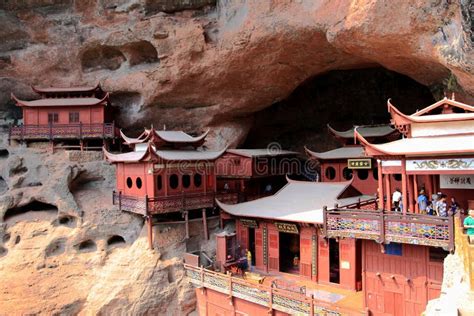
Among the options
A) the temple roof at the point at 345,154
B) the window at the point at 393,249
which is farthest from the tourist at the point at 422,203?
the temple roof at the point at 345,154

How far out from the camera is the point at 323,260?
61.2 ft

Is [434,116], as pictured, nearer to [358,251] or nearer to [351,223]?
[351,223]

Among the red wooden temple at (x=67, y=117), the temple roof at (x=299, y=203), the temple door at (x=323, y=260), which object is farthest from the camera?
the red wooden temple at (x=67, y=117)

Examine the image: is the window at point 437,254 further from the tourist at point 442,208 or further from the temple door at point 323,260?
the temple door at point 323,260

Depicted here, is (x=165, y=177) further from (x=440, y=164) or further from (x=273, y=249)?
(x=440, y=164)

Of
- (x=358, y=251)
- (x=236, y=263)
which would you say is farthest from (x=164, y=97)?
(x=358, y=251)

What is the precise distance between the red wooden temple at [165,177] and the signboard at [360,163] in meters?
6.80

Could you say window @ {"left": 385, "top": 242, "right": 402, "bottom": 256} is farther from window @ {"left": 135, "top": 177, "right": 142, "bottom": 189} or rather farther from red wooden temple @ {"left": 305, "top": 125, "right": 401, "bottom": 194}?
window @ {"left": 135, "top": 177, "right": 142, "bottom": 189}

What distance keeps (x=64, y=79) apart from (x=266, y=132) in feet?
52.4

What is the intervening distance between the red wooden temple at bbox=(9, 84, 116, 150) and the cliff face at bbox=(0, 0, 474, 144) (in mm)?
1110

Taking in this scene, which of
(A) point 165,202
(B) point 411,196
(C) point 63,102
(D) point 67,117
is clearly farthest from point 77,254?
(B) point 411,196

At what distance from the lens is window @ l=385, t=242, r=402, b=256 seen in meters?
14.9

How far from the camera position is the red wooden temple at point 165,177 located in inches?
826

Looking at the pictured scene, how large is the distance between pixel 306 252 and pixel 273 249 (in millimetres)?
1832
